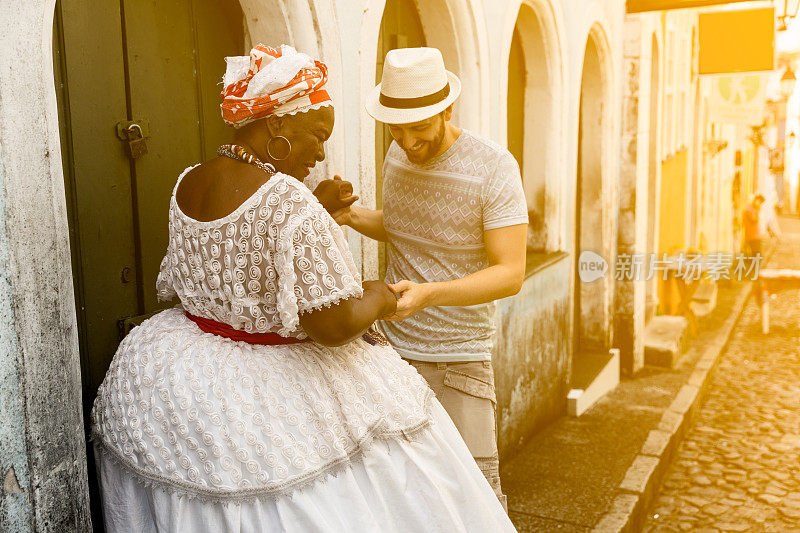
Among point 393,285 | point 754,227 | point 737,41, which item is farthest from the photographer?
point 754,227

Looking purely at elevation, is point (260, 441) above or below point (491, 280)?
below

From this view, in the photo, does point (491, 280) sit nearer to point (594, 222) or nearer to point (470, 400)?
point (470, 400)

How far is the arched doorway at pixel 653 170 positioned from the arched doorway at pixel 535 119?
3266 millimetres

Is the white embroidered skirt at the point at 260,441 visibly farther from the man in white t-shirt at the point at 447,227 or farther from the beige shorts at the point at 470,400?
the beige shorts at the point at 470,400

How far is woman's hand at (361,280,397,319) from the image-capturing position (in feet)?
7.21

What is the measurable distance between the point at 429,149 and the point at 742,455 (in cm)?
474

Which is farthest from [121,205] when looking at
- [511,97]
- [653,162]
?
[653,162]

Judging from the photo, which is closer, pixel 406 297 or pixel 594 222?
pixel 406 297

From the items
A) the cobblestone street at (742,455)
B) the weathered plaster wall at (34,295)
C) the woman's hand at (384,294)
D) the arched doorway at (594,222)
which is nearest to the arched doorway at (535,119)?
the arched doorway at (594,222)

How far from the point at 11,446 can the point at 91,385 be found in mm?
641

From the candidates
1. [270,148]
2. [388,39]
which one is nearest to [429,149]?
[270,148]

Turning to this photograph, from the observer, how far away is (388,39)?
4.58 m

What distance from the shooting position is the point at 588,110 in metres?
8.14

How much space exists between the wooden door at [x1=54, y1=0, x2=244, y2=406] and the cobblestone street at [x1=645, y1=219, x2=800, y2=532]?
12.1ft
